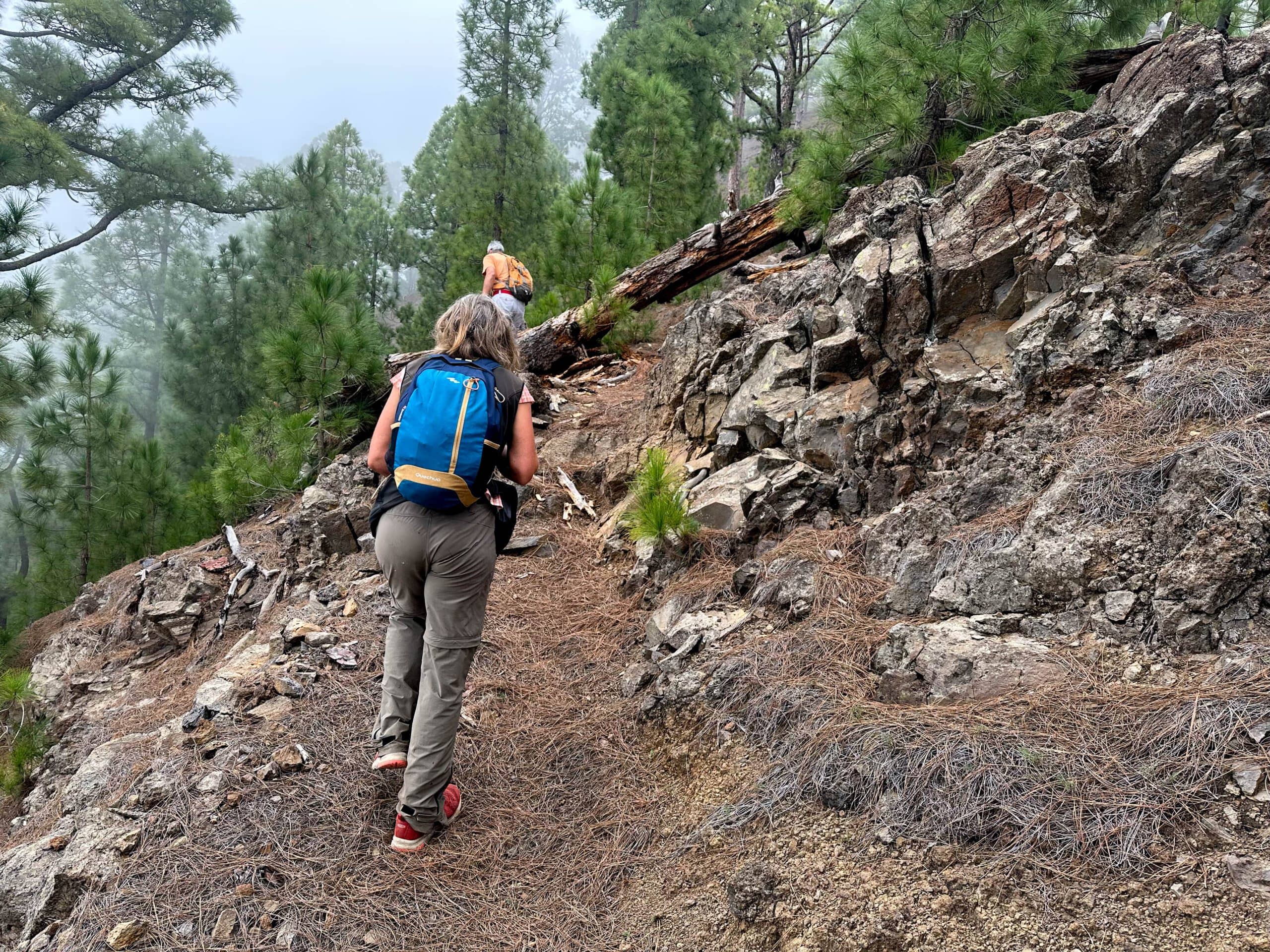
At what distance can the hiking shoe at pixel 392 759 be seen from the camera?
264 centimetres

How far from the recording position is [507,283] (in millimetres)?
7004

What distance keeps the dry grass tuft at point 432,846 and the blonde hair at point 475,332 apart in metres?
1.70

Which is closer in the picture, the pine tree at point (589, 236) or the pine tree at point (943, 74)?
the pine tree at point (943, 74)

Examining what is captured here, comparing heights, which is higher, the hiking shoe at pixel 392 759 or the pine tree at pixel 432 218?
the pine tree at pixel 432 218

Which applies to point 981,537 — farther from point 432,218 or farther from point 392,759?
point 432,218

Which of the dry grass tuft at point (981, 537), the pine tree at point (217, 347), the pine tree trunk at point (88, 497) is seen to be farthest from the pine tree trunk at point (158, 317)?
the dry grass tuft at point (981, 537)

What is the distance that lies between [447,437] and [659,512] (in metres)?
1.78

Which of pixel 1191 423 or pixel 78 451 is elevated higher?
pixel 1191 423

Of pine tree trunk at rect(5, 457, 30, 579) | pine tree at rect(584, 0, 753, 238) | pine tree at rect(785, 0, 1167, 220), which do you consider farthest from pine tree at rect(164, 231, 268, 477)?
pine tree at rect(785, 0, 1167, 220)

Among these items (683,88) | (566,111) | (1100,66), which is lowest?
(1100,66)

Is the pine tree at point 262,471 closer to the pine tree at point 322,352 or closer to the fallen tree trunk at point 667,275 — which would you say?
the pine tree at point 322,352

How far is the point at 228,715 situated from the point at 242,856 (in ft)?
2.94

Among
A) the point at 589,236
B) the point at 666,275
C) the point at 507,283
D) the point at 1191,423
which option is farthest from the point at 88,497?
the point at 1191,423

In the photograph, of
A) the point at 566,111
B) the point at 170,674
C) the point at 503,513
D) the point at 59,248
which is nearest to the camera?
the point at 503,513
